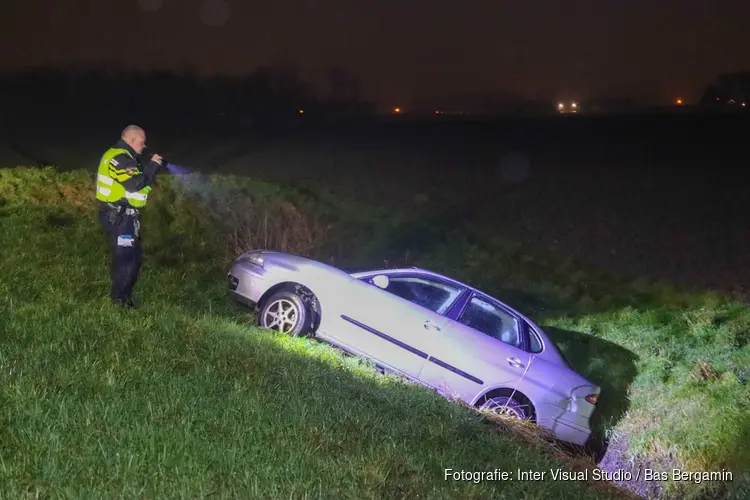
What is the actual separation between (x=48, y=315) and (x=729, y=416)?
713 centimetres

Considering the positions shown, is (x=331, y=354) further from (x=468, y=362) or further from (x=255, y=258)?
(x=255, y=258)

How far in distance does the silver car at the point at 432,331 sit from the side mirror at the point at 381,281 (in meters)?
0.01

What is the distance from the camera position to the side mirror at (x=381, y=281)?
7.75m

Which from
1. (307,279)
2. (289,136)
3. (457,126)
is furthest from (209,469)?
(457,126)

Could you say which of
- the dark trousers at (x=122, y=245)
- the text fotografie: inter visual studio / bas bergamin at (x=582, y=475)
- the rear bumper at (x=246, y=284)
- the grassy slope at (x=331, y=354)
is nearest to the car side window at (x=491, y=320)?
the grassy slope at (x=331, y=354)

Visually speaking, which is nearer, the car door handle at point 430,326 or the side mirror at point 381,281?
the car door handle at point 430,326

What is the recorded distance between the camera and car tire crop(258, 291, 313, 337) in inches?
304

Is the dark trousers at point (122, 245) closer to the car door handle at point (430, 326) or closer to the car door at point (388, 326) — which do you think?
the car door at point (388, 326)

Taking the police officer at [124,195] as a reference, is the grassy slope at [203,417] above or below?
below

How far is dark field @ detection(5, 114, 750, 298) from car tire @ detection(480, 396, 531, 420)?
244 inches

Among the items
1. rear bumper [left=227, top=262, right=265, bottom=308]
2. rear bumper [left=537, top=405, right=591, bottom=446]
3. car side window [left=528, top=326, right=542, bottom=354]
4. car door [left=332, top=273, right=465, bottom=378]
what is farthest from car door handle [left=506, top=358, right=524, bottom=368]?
rear bumper [left=227, top=262, right=265, bottom=308]

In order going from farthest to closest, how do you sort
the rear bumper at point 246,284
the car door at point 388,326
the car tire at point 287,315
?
the rear bumper at point 246,284
the car tire at point 287,315
the car door at point 388,326

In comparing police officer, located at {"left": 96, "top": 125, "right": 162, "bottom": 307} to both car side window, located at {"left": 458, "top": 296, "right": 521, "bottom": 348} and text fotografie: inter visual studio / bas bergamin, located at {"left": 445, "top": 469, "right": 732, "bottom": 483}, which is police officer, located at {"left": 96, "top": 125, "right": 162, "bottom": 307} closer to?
car side window, located at {"left": 458, "top": 296, "right": 521, "bottom": 348}

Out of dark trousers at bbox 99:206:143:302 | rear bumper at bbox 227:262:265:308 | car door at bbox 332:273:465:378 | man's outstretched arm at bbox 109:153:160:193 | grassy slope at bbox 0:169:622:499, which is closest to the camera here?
grassy slope at bbox 0:169:622:499
